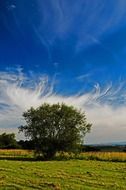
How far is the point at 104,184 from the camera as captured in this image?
23.0m

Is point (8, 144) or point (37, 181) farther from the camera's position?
point (8, 144)

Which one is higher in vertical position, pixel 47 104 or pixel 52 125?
pixel 47 104

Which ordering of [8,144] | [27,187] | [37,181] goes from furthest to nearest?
[8,144], [37,181], [27,187]

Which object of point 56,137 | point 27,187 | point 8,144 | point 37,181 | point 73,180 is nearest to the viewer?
point 27,187

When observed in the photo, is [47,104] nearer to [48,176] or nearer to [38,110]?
[38,110]

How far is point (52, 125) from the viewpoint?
2296 inches

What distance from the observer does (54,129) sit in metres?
58.5

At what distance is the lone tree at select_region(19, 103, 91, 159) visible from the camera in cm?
5800

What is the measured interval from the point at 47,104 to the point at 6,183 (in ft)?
127

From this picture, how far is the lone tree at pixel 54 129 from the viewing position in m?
58.0

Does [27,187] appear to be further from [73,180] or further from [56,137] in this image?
[56,137]

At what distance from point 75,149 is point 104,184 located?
36.2m

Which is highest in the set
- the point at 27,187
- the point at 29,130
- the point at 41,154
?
the point at 29,130

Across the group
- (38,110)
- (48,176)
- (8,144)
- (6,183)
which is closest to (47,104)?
(38,110)
